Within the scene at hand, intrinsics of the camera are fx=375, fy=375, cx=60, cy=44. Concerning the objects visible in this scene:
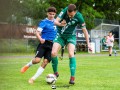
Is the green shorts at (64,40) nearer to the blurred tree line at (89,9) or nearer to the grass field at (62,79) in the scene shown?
the grass field at (62,79)

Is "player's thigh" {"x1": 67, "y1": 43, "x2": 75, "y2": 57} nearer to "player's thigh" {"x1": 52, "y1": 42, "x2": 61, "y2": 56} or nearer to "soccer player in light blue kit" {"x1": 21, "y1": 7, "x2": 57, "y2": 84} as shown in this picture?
"player's thigh" {"x1": 52, "y1": 42, "x2": 61, "y2": 56}

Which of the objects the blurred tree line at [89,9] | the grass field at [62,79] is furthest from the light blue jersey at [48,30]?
the blurred tree line at [89,9]

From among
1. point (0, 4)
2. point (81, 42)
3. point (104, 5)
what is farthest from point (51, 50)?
point (104, 5)

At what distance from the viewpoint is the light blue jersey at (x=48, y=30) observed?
8.79 m

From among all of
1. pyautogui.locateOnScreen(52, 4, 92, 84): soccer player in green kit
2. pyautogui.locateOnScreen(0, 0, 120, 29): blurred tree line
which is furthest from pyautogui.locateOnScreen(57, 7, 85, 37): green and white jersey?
pyautogui.locateOnScreen(0, 0, 120, 29): blurred tree line

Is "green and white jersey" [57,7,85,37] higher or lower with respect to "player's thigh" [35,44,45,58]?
higher

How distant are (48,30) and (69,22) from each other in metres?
0.71

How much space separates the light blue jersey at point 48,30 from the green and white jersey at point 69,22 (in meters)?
0.28

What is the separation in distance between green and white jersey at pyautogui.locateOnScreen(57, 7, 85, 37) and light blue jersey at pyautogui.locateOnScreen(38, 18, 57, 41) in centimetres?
28

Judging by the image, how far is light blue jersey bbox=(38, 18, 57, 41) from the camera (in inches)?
346

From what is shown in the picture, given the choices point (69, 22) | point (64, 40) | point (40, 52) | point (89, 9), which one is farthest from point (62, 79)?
point (89, 9)

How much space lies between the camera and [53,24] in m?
8.77

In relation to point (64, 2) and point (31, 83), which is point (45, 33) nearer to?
point (31, 83)

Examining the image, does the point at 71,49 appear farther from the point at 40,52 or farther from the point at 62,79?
the point at 62,79
